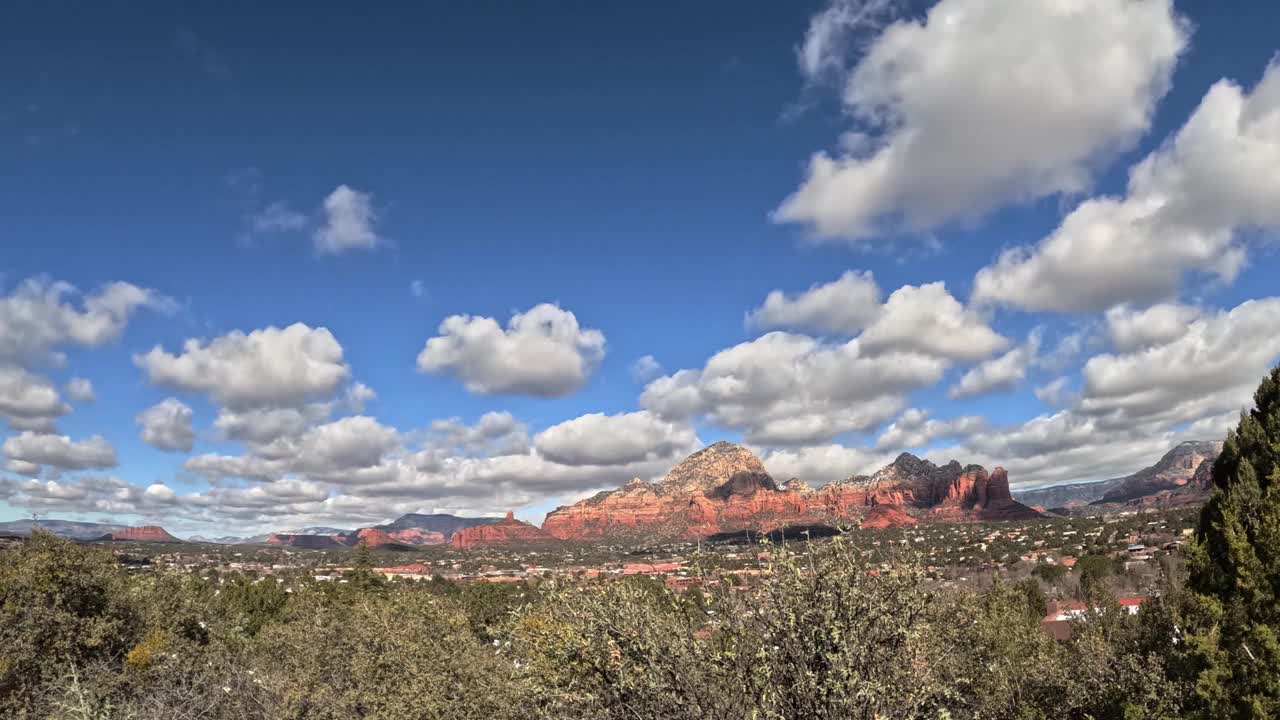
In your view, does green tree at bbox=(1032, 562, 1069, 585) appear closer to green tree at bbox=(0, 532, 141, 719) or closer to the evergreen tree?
the evergreen tree

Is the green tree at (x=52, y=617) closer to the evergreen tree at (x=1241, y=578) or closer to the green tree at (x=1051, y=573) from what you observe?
the evergreen tree at (x=1241, y=578)

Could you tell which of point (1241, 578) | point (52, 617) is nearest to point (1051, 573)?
A: point (1241, 578)

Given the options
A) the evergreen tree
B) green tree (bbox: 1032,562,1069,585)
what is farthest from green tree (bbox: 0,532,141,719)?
green tree (bbox: 1032,562,1069,585)

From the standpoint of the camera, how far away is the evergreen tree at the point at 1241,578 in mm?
22016

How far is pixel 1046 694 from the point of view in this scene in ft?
95.0

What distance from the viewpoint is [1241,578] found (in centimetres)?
2673

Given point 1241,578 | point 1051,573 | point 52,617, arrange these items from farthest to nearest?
1. point 1051,573
2. point 52,617
3. point 1241,578

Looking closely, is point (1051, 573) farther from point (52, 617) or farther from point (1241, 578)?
point (52, 617)

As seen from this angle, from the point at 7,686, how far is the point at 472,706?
2507 centimetres

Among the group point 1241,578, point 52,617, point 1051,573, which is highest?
point 52,617

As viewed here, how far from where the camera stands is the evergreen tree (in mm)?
22016

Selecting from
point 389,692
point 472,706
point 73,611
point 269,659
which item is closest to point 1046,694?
point 472,706

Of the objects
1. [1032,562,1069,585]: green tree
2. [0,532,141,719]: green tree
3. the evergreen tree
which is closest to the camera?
the evergreen tree

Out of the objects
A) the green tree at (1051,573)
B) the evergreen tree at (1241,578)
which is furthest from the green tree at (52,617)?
the green tree at (1051,573)
